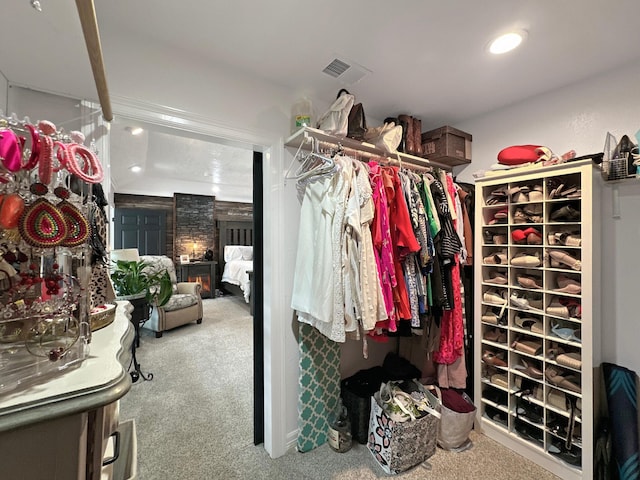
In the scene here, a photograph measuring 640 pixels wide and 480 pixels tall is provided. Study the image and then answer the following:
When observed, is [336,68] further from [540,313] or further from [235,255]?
[235,255]

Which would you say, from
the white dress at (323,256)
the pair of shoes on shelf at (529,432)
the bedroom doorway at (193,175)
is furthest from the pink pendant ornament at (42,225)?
the pair of shoes on shelf at (529,432)

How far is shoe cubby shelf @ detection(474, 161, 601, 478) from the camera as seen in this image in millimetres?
1572

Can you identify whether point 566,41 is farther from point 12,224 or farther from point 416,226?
point 12,224

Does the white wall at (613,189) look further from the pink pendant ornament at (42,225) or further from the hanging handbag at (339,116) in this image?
the pink pendant ornament at (42,225)

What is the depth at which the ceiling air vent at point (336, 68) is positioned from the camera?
64.1 inches

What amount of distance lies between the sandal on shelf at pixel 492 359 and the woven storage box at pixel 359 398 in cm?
73

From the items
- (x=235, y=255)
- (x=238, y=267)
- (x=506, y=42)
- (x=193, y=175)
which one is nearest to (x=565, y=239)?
(x=506, y=42)

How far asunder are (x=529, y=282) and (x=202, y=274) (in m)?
6.23

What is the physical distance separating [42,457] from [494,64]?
2.37 metres

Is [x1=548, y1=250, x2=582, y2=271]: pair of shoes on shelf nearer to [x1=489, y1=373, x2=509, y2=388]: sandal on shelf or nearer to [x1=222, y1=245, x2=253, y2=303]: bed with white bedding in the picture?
[x1=489, y1=373, x2=509, y2=388]: sandal on shelf

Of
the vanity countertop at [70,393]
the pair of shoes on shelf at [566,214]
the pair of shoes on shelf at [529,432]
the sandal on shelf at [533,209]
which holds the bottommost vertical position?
the pair of shoes on shelf at [529,432]

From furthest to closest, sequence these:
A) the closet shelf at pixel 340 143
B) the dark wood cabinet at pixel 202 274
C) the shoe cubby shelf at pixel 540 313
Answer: the dark wood cabinet at pixel 202 274 < the closet shelf at pixel 340 143 < the shoe cubby shelf at pixel 540 313

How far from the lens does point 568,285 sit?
1654mm

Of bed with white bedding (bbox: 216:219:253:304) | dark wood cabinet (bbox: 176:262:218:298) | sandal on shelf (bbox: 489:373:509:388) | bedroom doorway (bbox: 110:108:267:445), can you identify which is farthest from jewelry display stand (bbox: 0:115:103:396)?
→ dark wood cabinet (bbox: 176:262:218:298)
